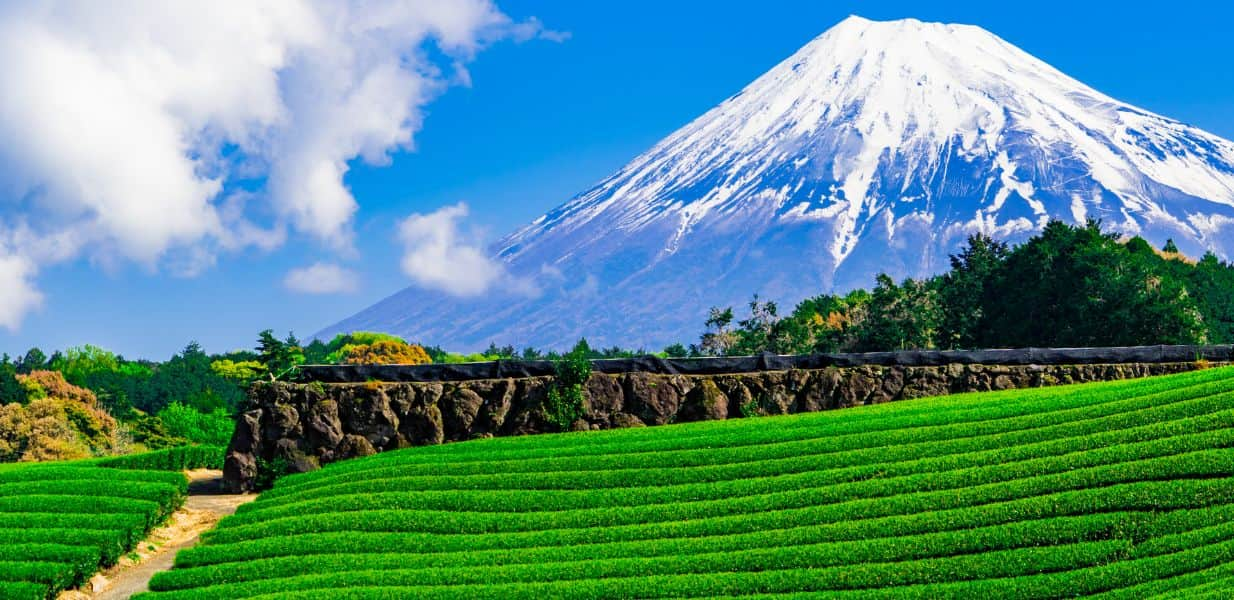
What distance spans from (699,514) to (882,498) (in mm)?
3403

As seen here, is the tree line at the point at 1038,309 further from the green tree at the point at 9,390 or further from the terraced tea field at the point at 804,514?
the green tree at the point at 9,390

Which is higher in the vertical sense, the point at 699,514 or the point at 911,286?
the point at 911,286

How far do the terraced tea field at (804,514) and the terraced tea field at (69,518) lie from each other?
2235 millimetres

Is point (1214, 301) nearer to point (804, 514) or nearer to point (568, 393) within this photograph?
point (568, 393)

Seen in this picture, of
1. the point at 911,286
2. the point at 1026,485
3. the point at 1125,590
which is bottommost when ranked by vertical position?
the point at 1125,590

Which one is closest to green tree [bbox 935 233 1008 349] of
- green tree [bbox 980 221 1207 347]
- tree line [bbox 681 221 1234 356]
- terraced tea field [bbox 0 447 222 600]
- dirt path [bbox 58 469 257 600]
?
tree line [bbox 681 221 1234 356]

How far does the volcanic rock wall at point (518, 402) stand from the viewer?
3238cm

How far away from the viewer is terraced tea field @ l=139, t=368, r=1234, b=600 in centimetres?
1844

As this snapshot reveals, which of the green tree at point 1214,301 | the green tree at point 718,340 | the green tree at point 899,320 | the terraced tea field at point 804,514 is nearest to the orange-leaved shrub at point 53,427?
the green tree at point 718,340

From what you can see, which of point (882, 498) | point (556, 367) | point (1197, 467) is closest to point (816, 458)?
point (882, 498)

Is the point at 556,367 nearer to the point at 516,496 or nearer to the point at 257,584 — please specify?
the point at 516,496

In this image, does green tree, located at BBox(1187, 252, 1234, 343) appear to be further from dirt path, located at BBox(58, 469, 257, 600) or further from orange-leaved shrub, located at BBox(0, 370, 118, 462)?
orange-leaved shrub, located at BBox(0, 370, 118, 462)

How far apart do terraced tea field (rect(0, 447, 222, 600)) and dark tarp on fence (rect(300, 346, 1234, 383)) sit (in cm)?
575

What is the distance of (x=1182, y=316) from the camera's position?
49906mm
